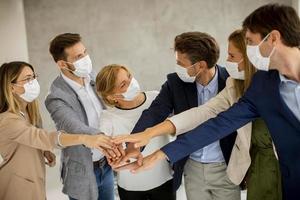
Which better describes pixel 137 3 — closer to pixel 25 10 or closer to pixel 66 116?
pixel 25 10

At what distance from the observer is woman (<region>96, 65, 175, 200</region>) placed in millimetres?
2082

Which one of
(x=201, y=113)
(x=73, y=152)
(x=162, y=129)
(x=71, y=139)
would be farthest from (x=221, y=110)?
(x=73, y=152)

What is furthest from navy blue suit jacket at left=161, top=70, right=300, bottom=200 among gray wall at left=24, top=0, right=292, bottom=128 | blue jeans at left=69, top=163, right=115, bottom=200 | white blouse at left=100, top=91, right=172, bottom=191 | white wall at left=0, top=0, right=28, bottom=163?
gray wall at left=24, top=0, right=292, bottom=128

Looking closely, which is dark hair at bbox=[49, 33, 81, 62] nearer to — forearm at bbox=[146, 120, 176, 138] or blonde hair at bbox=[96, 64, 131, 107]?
blonde hair at bbox=[96, 64, 131, 107]

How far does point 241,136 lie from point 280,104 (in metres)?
0.35

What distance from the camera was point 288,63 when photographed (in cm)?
A: 144

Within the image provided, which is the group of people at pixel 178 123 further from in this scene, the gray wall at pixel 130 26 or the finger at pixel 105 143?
the gray wall at pixel 130 26

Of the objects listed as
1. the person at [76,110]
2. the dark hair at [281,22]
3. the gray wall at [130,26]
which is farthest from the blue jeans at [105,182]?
the gray wall at [130,26]

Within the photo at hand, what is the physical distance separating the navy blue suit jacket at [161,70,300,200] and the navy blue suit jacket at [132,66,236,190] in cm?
33

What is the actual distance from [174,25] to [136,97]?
2281 millimetres

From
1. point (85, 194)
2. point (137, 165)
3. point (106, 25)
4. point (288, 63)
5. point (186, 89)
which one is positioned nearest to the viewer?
point (288, 63)

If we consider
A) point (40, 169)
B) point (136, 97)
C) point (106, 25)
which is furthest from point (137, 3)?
point (40, 169)

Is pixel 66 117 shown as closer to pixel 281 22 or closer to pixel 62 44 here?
pixel 62 44

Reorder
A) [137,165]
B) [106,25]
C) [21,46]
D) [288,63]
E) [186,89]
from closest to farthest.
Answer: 1. [288,63]
2. [137,165]
3. [186,89]
4. [21,46]
5. [106,25]
